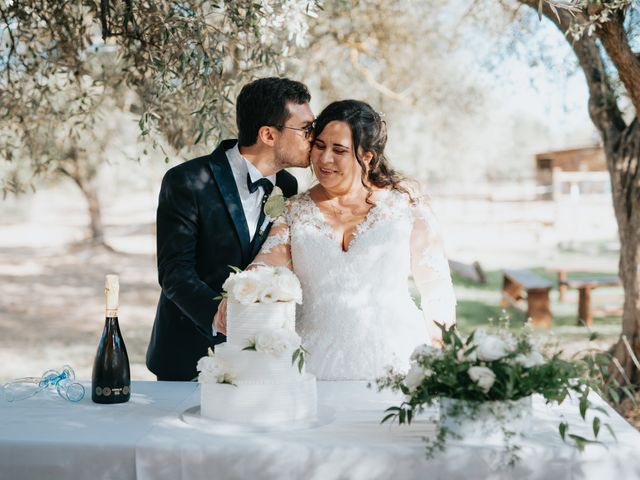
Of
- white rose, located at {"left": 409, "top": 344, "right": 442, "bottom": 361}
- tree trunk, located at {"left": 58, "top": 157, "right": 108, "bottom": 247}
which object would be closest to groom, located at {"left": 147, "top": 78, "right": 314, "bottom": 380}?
white rose, located at {"left": 409, "top": 344, "right": 442, "bottom": 361}

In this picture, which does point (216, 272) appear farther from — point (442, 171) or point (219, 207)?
point (442, 171)

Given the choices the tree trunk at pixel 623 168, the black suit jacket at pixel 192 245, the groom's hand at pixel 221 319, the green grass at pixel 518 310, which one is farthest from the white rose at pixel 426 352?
the green grass at pixel 518 310

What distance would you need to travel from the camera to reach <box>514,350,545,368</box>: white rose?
2.40 meters

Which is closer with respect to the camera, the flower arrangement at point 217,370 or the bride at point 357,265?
the flower arrangement at point 217,370

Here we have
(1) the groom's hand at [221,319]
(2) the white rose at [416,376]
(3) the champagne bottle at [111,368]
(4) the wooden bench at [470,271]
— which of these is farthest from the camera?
(4) the wooden bench at [470,271]

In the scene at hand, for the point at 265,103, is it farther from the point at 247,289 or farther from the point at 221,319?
the point at 247,289

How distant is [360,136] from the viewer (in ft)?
12.7

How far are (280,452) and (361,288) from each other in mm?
1513

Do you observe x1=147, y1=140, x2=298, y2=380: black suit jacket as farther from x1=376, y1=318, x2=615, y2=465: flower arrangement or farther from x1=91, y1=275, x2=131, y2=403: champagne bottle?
x1=376, y1=318, x2=615, y2=465: flower arrangement

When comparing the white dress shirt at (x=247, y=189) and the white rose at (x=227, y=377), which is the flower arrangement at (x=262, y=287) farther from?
the white dress shirt at (x=247, y=189)

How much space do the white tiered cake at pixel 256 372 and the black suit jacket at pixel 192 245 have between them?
1003mm

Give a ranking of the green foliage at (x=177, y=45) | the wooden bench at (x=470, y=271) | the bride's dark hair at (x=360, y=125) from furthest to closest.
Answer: the wooden bench at (x=470, y=271) → the green foliage at (x=177, y=45) → the bride's dark hair at (x=360, y=125)

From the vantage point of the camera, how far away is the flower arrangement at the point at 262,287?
2697 millimetres

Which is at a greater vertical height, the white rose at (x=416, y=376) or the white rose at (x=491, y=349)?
the white rose at (x=491, y=349)
